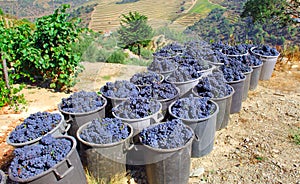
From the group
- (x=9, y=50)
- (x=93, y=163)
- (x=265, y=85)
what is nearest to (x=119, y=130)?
(x=93, y=163)

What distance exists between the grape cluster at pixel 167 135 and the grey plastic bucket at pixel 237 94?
163 cm

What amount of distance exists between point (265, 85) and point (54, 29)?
409 cm

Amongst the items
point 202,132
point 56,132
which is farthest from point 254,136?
point 56,132

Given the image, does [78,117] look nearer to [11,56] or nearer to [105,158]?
[105,158]

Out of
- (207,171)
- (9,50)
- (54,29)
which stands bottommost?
(207,171)

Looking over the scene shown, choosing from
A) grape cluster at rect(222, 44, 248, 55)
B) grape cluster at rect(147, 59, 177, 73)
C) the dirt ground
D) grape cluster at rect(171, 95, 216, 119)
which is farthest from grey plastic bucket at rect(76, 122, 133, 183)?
grape cluster at rect(222, 44, 248, 55)

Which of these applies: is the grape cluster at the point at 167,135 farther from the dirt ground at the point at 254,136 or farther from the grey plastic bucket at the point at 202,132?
the dirt ground at the point at 254,136

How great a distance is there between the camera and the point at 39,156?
2.08m

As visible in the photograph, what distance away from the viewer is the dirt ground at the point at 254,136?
268 centimetres

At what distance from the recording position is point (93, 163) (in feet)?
7.71

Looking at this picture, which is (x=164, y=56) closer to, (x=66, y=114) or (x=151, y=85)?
(x=151, y=85)

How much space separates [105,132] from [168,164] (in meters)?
0.64

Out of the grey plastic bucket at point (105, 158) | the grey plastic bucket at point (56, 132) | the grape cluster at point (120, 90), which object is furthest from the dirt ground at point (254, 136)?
the grape cluster at point (120, 90)

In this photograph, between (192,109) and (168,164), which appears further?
(192,109)
